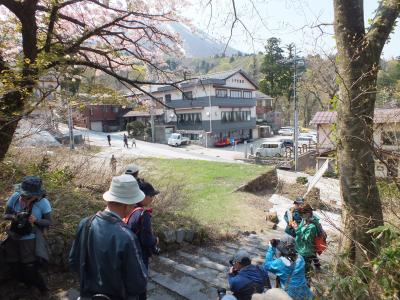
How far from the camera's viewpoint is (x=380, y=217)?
10.9 ft

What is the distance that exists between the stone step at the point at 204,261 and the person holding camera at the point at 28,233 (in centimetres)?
249

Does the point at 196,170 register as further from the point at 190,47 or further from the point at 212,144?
the point at 212,144

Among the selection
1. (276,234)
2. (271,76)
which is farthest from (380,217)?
(271,76)

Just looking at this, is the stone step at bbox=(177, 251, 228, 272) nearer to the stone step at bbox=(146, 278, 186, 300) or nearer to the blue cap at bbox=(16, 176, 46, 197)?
the stone step at bbox=(146, 278, 186, 300)

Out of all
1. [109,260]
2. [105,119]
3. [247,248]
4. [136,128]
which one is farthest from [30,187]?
[105,119]

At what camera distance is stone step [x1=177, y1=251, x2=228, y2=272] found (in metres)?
5.06

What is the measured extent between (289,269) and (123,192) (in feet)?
7.26

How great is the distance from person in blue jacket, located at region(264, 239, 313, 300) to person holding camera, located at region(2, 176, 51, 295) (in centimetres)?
259

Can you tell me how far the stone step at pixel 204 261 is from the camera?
16.6 feet

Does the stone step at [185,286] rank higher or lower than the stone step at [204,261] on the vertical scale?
higher

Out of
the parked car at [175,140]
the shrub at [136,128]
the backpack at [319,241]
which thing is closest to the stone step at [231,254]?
the backpack at [319,241]

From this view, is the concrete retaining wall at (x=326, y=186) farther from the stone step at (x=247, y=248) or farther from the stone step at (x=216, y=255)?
the stone step at (x=216, y=255)

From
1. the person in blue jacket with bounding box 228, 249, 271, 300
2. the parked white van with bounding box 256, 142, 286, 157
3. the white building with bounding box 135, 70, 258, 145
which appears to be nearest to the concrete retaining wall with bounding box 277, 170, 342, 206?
the parked white van with bounding box 256, 142, 286, 157

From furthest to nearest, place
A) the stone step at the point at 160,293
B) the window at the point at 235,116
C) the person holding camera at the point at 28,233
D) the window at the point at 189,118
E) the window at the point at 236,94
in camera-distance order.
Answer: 1. the window at the point at 236,94
2. the window at the point at 235,116
3. the window at the point at 189,118
4. the stone step at the point at 160,293
5. the person holding camera at the point at 28,233
